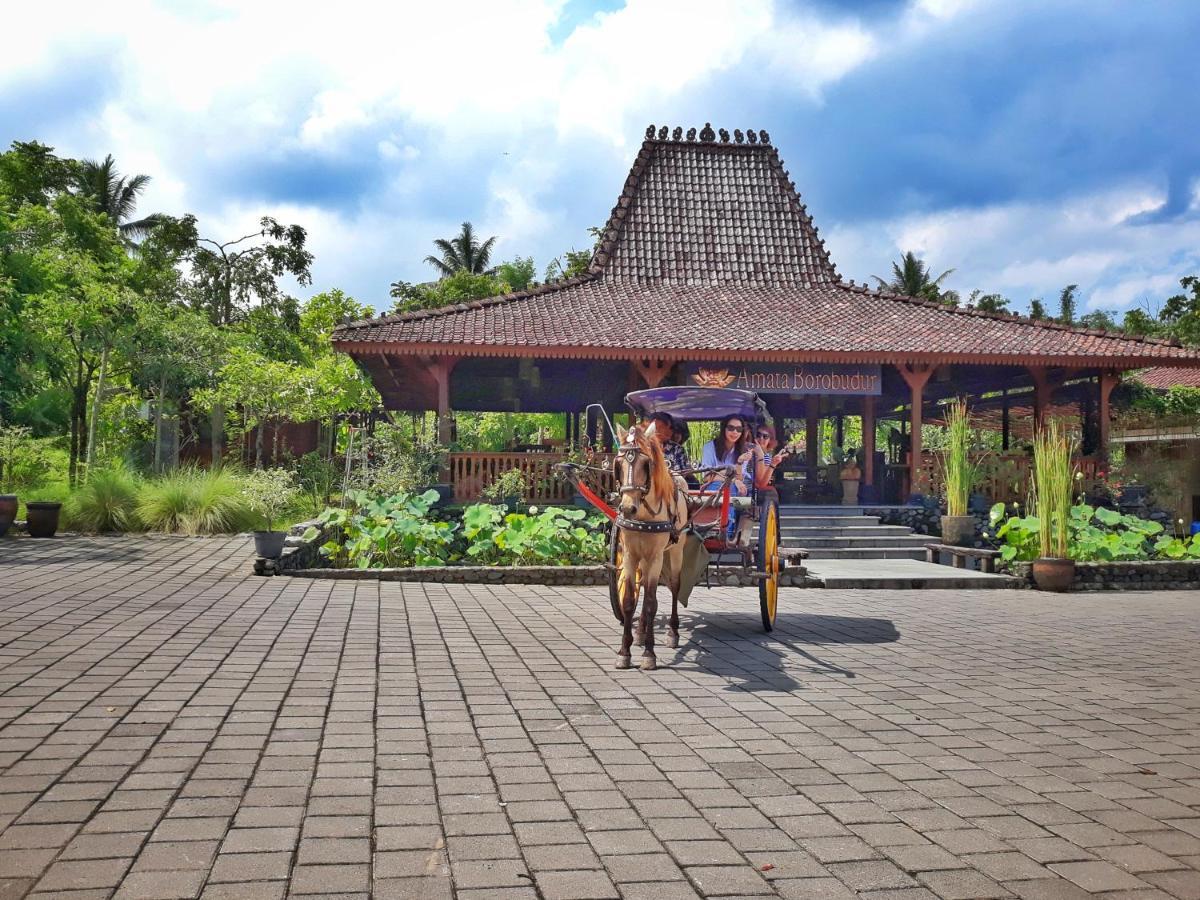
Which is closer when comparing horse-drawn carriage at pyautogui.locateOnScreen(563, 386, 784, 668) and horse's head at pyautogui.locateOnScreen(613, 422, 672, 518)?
horse's head at pyautogui.locateOnScreen(613, 422, 672, 518)

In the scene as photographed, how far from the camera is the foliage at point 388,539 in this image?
11.8m

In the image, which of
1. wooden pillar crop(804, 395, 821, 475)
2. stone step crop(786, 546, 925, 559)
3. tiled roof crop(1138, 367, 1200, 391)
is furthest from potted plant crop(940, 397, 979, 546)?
tiled roof crop(1138, 367, 1200, 391)

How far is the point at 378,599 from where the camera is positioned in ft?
31.0

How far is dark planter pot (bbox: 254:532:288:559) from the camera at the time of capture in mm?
11141

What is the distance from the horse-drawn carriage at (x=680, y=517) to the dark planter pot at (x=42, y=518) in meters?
10.7

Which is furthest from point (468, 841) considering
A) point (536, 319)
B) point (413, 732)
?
point (536, 319)

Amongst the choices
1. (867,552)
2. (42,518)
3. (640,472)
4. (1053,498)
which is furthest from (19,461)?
(1053,498)

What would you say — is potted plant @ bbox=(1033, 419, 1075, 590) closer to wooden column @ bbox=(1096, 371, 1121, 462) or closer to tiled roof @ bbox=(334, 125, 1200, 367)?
tiled roof @ bbox=(334, 125, 1200, 367)

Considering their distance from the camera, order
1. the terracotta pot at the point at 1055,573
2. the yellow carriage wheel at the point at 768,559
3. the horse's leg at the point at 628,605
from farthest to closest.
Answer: the terracotta pot at the point at 1055,573
the yellow carriage wheel at the point at 768,559
the horse's leg at the point at 628,605

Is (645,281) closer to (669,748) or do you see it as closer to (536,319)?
(536,319)

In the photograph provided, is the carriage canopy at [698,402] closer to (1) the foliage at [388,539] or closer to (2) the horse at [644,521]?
(2) the horse at [644,521]

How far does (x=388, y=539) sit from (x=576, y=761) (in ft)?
26.6

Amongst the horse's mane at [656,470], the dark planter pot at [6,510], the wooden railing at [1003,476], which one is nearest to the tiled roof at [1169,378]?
the wooden railing at [1003,476]

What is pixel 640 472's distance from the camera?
6254 mm
